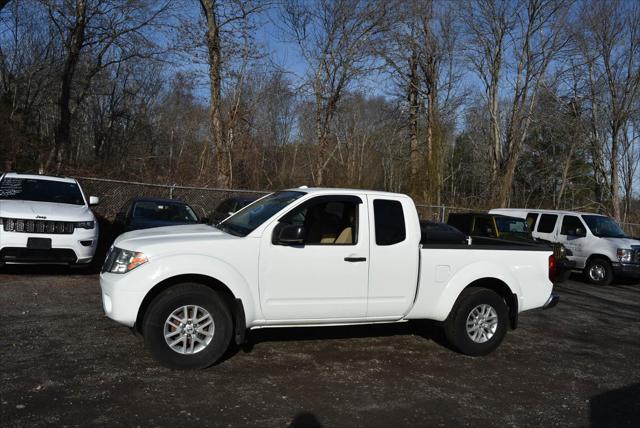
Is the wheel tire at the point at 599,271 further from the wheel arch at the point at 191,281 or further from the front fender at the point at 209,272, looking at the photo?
the wheel arch at the point at 191,281

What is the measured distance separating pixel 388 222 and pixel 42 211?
A: 247 inches

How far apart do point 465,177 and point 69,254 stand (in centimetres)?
5159

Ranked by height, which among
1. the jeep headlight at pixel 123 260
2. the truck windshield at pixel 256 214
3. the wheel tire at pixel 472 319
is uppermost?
the truck windshield at pixel 256 214

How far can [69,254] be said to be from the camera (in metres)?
9.23

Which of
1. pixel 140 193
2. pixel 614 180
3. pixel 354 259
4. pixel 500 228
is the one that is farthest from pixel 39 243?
pixel 614 180

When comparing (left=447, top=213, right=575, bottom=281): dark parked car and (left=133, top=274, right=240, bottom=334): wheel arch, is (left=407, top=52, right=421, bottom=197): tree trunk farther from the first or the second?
(left=133, top=274, right=240, bottom=334): wheel arch

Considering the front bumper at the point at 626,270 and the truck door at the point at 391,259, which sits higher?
the truck door at the point at 391,259

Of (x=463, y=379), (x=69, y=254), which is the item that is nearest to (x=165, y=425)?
(x=463, y=379)

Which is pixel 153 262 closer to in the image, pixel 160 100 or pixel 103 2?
pixel 103 2

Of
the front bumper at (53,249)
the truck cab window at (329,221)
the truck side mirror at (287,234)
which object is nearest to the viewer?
the truck side mirror at (287,234)

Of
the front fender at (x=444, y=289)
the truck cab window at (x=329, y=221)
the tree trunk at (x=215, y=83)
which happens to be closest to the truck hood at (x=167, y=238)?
the truck cab window at (x=329, y=221)

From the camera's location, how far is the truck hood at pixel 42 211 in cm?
892

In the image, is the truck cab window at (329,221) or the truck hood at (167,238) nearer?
the truck hood at (167,238)

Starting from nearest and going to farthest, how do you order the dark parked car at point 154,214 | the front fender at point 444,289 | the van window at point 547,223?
1. the front fender at point 444,289
2. the dark parked car at point 154,214
3. the van window at point 547,223
